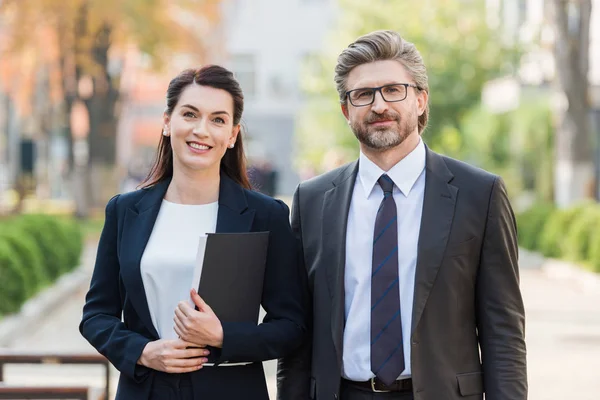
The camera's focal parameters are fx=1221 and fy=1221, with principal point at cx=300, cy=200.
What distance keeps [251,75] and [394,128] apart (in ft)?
188

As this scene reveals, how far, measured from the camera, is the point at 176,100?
461 cm

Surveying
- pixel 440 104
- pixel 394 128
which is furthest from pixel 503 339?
pixel 440 104

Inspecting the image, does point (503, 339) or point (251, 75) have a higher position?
point (251, 75)

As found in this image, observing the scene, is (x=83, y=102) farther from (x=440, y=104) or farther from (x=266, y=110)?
(x=266, y=110)

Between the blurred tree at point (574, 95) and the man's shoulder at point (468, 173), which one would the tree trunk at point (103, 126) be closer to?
the blurred tree at point (574, 95)

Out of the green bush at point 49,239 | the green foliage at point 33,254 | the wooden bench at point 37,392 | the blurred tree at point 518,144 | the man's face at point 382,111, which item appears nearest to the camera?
the man's face at point 382,111

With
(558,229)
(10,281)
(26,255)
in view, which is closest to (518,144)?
(558,229)

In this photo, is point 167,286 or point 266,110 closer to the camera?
point 167,286

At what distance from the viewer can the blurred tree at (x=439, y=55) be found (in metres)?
37.2

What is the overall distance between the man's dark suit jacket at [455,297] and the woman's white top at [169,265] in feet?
1.59

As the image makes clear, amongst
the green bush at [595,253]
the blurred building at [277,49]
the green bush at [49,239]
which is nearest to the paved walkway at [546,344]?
the green bush at [49,239]

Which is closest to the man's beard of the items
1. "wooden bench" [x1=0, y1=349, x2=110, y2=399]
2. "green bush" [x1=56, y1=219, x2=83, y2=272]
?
"wooden bench" [x1=0, y1=349, x2=110, y2=399]

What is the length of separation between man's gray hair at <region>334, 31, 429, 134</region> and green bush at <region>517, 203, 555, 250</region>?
737 inches

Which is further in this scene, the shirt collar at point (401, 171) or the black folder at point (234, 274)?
the shirt collar at point (401, 171)
